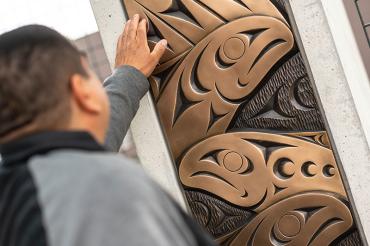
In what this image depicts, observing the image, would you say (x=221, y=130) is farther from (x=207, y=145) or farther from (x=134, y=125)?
(x=134, y=125)

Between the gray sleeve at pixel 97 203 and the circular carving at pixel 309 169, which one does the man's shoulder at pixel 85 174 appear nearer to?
the gray sleeve at pixel 97 203

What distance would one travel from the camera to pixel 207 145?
2.27 meters

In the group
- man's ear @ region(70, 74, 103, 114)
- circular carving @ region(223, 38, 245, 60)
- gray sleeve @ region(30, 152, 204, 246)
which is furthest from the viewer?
circular carving @ region(223, 38, 245, 60)

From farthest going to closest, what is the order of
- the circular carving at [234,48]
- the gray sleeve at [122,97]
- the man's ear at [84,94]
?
1. the circular carving at [234,48]
2. the gray sleeve at [122,97]
3. the man's ear at [84,94]

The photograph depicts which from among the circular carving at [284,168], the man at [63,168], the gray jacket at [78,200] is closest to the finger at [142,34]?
the circular carving at [284,168]

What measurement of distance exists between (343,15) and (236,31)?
36 cm

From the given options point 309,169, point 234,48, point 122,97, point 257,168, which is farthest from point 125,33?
point 309,169

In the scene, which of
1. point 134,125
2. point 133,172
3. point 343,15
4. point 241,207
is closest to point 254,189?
point 241,207

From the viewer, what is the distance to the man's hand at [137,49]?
2195 mm

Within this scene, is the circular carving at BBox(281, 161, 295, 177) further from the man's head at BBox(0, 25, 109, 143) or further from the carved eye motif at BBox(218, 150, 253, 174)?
the man's head at BBox(0, 25, 109, 143)

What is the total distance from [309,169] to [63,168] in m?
1.28

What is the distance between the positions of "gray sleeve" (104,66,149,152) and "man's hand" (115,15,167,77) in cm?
3

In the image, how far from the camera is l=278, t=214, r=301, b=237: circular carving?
223cm

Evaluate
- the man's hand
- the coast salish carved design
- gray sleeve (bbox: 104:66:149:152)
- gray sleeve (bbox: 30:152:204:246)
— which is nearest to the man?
gray sleeve (bbox: 30:152:204:246)
